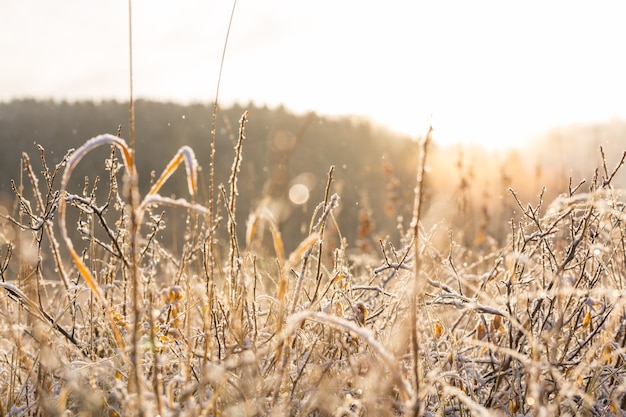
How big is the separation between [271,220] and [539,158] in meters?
5.36

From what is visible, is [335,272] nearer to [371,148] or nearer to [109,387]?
[109,387]

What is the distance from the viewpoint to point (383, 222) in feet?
52.1

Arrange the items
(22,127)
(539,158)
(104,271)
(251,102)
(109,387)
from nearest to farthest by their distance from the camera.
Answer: (109,387) < (104,271) < (539,158) < (22,127) < (251,102)

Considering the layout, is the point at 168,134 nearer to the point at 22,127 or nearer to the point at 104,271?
the point at 22,127

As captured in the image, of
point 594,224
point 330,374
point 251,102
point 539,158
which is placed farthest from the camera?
point 251,102

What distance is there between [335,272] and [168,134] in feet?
67.6

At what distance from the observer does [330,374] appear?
1.50 metres

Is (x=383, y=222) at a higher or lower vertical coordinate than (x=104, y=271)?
lower

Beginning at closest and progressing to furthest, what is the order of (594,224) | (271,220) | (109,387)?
(271,220) → (109,387) → (594,224)

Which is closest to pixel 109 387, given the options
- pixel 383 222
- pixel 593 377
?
pixel 593 377

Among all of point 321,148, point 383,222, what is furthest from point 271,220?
point 321,148

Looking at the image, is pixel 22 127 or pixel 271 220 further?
pixel 22 127

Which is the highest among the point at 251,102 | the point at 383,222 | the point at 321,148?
the point at 251,102

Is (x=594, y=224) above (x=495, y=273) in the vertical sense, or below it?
above
